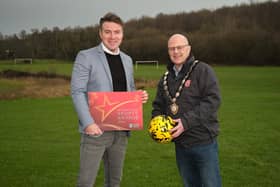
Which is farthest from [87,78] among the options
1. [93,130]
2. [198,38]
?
[198,38]

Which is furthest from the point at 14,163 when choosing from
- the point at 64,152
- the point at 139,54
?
the point at 139,54

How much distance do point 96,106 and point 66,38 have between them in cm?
9841

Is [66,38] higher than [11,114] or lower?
higher

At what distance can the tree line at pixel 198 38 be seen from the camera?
8300cm

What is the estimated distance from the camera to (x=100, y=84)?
384 centimetres

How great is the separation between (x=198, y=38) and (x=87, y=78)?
312ft

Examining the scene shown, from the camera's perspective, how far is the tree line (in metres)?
83.0

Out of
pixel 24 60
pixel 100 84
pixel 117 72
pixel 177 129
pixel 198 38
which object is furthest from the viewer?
pixel 198 38

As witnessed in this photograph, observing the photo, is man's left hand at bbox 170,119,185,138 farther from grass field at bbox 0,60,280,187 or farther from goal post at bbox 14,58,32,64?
goal post at bbox 14,58,32,64

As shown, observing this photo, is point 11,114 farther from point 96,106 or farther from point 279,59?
point 279,59

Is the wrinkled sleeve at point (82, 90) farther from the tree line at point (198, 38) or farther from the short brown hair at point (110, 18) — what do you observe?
the tree line at point (198, 38)

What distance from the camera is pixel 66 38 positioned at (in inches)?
3905

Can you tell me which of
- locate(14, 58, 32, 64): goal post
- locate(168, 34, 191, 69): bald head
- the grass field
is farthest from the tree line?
locate(168, 34, 191, 69): bald head

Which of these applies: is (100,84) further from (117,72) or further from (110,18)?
(110,18)
